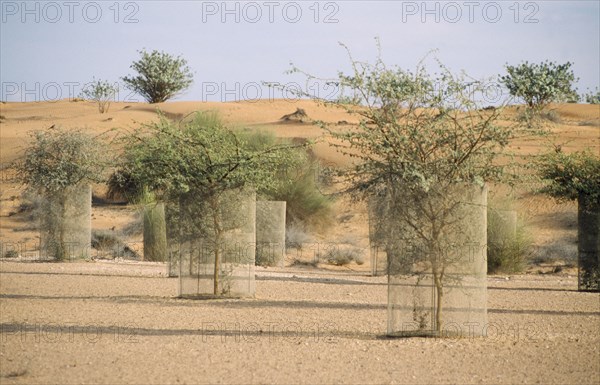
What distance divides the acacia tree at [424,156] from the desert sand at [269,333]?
1097 millimetres

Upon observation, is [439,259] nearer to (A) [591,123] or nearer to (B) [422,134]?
(B) [422,134]

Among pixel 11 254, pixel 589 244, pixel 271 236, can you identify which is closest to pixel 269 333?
pixel 589 244

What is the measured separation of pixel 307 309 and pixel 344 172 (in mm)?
4305

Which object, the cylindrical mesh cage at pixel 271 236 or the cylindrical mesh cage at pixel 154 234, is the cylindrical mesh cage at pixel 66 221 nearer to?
the cylindrical mesh cage at pixel 154 234

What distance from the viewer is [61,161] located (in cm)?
2553

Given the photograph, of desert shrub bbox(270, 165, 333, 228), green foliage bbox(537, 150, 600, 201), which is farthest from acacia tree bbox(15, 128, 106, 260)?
green foliage bbox(537, 150, 600, 201)

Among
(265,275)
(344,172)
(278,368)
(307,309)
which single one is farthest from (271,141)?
(278,368)

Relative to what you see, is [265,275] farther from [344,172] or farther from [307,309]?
[344,172]

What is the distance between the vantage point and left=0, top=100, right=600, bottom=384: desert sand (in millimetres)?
10141

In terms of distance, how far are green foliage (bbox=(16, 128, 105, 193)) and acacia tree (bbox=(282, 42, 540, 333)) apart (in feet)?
46.0

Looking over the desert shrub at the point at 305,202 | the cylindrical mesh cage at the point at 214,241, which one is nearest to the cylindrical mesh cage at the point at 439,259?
the cylindrical mesh cage at the point at 214,241

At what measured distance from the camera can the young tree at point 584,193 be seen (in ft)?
66.9

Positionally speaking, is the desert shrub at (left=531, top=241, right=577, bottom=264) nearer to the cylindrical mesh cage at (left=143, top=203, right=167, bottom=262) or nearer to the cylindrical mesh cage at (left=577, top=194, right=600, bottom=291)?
the cylindrical mesh cage at (left=577, top=194, right=600, bottom=291)

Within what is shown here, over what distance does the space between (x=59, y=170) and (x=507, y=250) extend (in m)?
12.8
